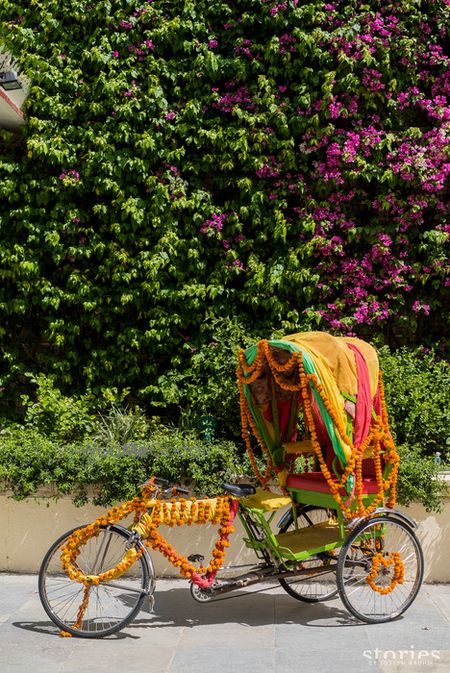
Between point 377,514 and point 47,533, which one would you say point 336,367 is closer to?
point 377,514

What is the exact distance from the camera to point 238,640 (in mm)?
4812

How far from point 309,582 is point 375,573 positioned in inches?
25.2

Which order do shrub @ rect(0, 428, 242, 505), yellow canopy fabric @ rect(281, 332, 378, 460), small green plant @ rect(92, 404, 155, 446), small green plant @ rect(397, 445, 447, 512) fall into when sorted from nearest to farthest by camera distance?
yellow canopy fabric @ rect(281, 332, 378, 460)
small green plant @ rect(397, 445, 447, 512)
shrub @ rect(0, 428, 242, 505)
small green plant @ rect(92, 404, 155, 446)

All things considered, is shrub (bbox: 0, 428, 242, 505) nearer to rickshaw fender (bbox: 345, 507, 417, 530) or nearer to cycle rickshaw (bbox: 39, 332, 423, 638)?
cycle rickshaw (bbox: 39, 332, 423, 638)

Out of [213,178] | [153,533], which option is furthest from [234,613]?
[213,178]

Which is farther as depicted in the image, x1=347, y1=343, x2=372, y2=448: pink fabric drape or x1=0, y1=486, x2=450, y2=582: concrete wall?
x1=0, y1=486, x2=450, y2=582: concrete wall

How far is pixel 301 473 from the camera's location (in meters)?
5.75

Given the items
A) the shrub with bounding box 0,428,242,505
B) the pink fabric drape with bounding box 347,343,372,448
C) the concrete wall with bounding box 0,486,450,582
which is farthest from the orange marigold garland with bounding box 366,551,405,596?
the shrub with bounding box 0,428,242,505

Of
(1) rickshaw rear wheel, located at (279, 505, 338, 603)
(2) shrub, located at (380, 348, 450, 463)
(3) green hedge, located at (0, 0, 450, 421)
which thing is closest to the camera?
(1) rickshaw rear wheel, located at (279, 505, 338, 603)

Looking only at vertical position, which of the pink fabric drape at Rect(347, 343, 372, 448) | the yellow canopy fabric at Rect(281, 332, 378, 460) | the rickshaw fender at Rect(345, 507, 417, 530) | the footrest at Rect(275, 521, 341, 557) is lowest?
the footrest at Rect(275, 521, 341, 557)

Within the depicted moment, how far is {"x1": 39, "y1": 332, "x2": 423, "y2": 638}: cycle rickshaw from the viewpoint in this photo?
4965mm

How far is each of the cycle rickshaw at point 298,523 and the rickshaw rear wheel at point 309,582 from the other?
0.03 ft

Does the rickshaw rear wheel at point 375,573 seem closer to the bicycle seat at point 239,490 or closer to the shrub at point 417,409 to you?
the bicycle seat at point 239,490

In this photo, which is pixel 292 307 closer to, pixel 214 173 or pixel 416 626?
pixel 214 173
